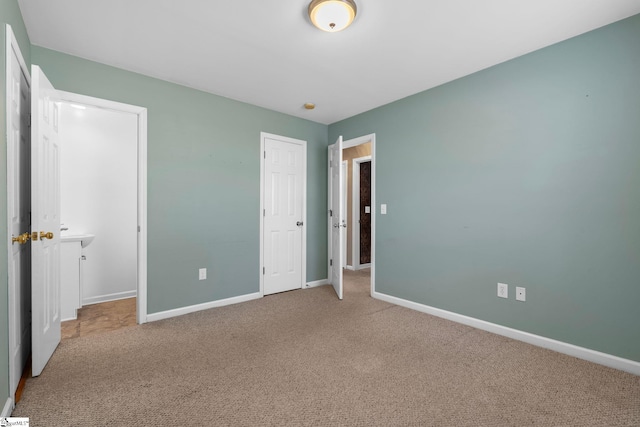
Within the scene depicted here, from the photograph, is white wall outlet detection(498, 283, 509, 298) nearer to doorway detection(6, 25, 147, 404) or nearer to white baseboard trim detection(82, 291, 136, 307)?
doorway detection(6, 25, 147, 404)

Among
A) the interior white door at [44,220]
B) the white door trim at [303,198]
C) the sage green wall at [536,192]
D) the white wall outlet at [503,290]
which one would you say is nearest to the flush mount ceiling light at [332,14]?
the sage green wall at [536,192]

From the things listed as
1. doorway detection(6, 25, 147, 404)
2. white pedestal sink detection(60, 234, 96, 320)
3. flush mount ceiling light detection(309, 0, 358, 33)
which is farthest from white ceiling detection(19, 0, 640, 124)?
white pedestal sink detection(60, 234, 96, 320)

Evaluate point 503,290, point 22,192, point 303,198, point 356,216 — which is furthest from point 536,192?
point 22,192

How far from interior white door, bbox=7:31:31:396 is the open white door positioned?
9.23 feet

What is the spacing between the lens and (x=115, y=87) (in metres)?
2.75

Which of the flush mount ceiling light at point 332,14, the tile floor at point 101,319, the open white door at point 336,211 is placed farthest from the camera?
the open white door at point 336,211

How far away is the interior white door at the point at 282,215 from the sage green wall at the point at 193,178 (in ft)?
0.55

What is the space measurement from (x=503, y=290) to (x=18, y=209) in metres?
3.70

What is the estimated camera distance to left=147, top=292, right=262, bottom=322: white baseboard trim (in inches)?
117

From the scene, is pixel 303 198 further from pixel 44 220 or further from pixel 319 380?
pixel 44 220

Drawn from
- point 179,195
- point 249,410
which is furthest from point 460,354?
point 179,195

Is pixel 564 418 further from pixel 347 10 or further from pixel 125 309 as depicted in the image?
pixel 125 309

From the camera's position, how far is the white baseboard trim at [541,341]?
2.05m

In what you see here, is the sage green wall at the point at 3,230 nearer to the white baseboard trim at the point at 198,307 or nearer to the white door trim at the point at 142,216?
the white door trim at the point at 142,216
